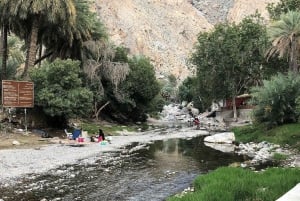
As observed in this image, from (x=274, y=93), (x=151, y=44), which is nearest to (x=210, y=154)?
(x=274, y=93)

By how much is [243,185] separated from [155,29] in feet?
517

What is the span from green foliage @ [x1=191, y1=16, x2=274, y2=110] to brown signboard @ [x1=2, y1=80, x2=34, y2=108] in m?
36.4

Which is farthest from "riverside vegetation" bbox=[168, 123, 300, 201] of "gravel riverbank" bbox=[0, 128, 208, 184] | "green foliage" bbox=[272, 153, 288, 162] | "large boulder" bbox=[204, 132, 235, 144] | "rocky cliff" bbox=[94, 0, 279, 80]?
"rocky cliff" bbox=[94, 0, 279, 80]

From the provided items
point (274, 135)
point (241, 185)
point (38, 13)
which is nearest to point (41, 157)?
point (241, 185)

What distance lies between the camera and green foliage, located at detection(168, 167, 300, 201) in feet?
40.3

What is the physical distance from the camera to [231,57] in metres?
64.1

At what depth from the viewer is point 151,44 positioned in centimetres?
16012

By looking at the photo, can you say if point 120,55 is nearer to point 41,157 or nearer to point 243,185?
point 41,157

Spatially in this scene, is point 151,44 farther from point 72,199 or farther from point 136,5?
point 72,199

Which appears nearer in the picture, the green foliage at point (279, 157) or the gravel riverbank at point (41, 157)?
the gravel riverbank at point (41, 157)

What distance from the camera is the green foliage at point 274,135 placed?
2919 cm

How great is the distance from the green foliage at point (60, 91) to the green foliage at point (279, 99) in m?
15.1

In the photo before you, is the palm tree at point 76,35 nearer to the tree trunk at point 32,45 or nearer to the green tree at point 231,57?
the tree trunk at point 32,45

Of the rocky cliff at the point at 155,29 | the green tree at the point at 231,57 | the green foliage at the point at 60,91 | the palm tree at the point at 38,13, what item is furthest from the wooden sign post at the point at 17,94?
the rocky cliff at the point at 155,29
